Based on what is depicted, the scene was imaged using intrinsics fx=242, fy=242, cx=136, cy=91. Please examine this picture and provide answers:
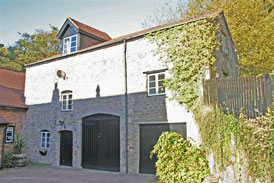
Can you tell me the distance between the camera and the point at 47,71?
15.4 meters

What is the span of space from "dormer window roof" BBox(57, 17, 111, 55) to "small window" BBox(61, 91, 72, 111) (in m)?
2.60

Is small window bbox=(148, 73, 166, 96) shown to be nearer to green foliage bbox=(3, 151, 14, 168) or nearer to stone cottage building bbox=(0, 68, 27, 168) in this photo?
stone cottage building bbox=(0, 68, 27, 168)

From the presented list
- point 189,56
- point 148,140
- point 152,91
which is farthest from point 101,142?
point 189,56

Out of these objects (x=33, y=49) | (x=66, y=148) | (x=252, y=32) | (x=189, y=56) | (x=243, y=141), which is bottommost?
(x=66, y=148)

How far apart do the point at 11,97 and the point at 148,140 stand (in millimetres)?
10353

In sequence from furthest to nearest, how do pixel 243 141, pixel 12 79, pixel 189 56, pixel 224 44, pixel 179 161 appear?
pixel 12 79, pixel 224 44, pixel 189 56, pixel 179 161, pixel 243 141

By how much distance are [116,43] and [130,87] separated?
2.49 m

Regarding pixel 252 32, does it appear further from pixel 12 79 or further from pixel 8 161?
pixel 12 79

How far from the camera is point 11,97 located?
1580cm

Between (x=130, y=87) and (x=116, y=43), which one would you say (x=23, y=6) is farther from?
(x=130, y=87)

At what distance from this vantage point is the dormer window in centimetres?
1462

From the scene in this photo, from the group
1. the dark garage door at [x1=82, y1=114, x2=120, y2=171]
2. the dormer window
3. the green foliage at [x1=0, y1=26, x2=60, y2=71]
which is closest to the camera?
the dark garage door at [x1=82, y1=114, x2=120, y2=171]

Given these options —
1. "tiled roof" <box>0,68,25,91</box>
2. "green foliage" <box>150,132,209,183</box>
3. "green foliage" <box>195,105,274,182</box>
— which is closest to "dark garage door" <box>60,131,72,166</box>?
"tiled roof" <box>0,68,25,91</box>

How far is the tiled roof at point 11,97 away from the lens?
14.9 m
